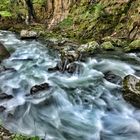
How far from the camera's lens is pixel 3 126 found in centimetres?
621

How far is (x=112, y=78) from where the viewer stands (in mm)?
9000

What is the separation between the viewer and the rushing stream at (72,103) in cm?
640

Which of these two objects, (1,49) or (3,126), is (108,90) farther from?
(1,49)

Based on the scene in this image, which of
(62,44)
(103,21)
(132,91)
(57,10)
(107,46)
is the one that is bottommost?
(57,10)

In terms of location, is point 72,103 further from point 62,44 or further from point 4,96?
point 62,44

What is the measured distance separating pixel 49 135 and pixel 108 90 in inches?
107

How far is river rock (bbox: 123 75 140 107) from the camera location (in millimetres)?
7139

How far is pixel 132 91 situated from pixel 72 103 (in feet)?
4.72

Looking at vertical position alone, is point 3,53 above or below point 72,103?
below

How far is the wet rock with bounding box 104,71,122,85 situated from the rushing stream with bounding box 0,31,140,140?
6 cm

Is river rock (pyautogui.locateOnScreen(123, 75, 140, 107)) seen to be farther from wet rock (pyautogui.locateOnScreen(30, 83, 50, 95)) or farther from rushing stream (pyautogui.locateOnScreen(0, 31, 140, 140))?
wet rock (pyautogui.locateOnScreen(30, 83, 50, 95))

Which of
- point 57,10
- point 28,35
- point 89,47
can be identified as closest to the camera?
point 89,47

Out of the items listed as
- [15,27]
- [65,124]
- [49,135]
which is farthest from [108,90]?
[15,27]

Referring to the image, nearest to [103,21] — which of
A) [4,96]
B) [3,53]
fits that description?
[3,53]
